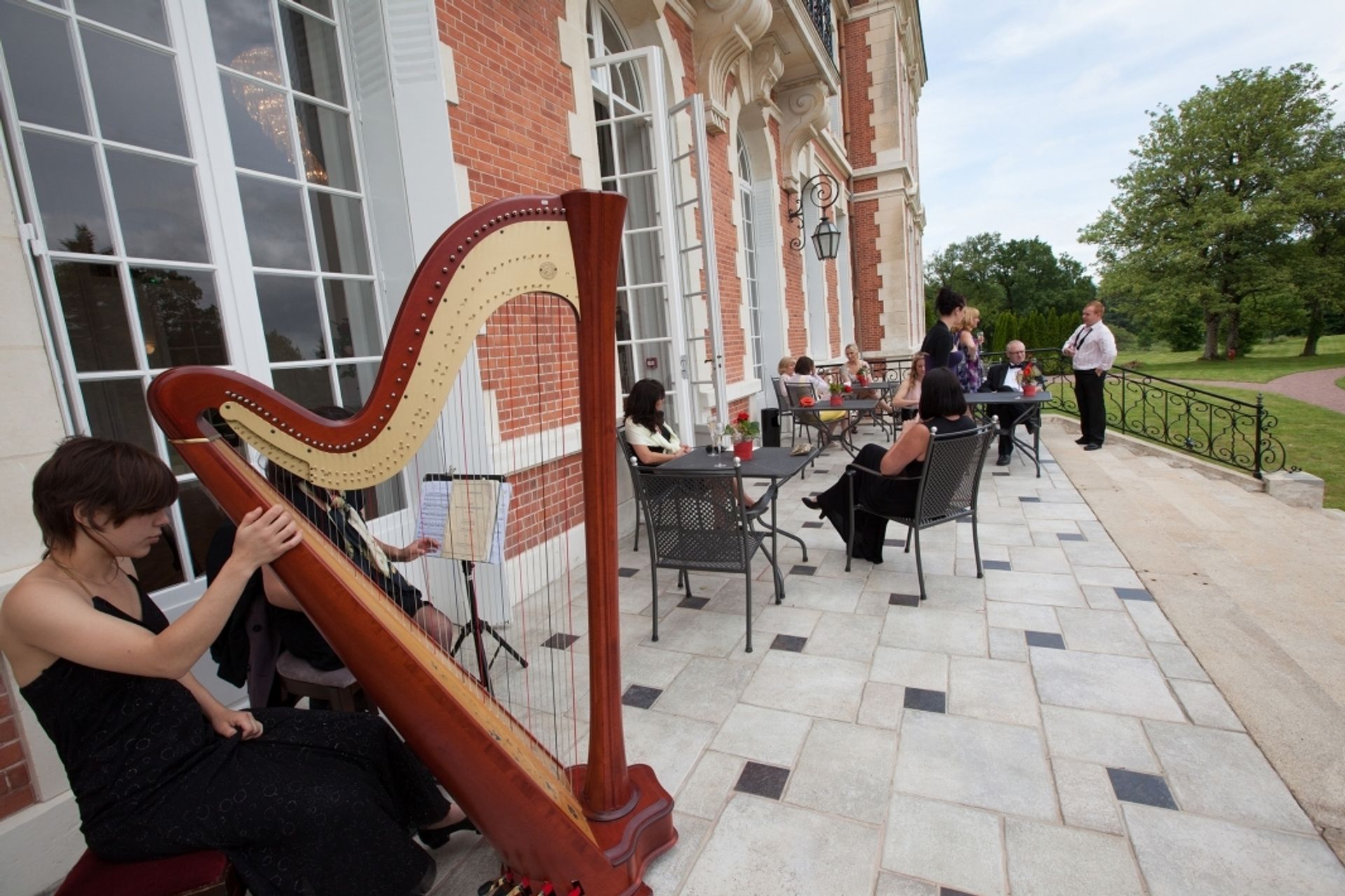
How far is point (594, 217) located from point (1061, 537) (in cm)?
424

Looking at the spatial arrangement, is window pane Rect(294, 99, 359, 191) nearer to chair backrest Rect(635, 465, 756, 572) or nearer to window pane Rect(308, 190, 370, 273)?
window pane Rect(308, 190, 370, 273)

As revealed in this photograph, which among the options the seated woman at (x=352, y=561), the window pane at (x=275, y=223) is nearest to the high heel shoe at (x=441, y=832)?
the seated woman at (x=352, y=561)

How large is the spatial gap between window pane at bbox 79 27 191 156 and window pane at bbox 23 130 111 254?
16 centimetres

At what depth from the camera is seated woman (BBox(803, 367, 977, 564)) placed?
3.46 m

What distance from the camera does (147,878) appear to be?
125 cm

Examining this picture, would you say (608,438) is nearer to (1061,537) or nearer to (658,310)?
(1061,537)

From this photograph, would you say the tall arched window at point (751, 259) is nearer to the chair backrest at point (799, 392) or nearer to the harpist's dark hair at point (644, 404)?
the chair backrest at point (799, 392)

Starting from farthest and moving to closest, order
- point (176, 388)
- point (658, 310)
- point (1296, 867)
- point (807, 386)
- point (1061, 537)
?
1. point (807, 386)
2. point (658, 310)
3. point (1061, 537)
4. point (1296, 867)
5. point (176, 388)

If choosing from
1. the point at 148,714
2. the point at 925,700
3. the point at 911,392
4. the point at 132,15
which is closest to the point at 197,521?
the point at 148,714

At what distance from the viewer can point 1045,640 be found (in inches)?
112

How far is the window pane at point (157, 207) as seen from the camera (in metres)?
2.31

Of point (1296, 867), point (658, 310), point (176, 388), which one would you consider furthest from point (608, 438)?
point (658, 310)

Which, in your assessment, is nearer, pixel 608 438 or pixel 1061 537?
→ pixel 608 438

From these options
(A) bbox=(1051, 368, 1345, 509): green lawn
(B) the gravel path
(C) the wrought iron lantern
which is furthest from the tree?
(C) the wrought iron lantern
